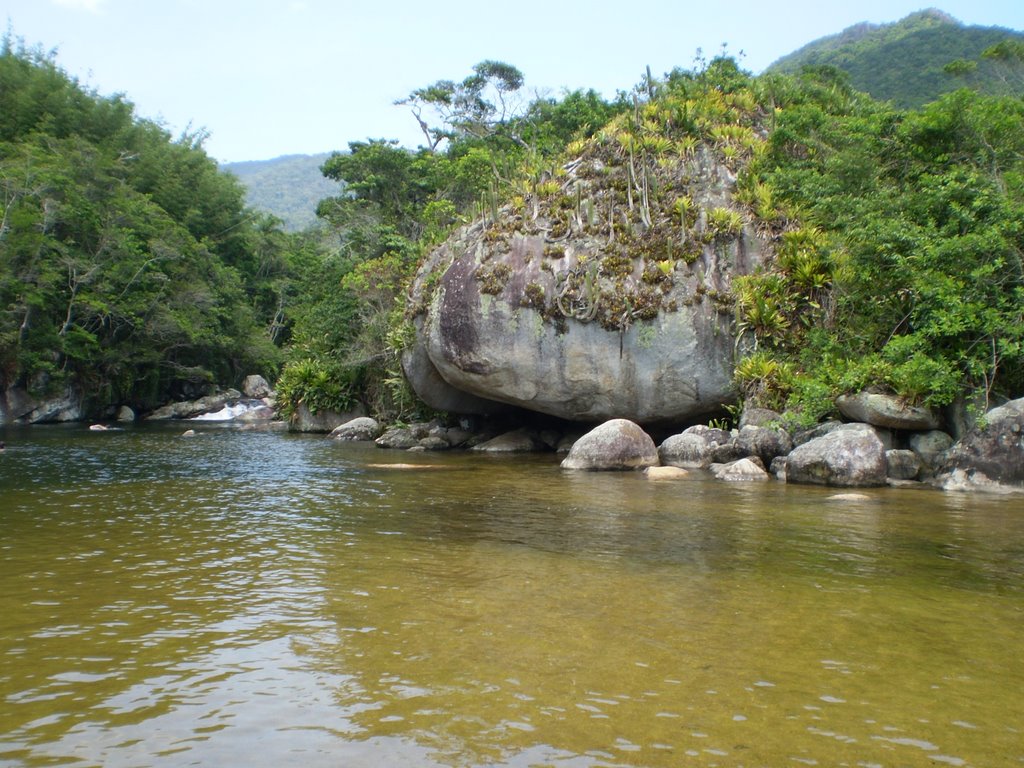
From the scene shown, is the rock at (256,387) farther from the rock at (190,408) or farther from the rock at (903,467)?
the rock at (903,467)

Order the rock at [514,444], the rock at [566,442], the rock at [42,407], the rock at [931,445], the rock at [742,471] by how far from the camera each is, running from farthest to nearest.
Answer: the rock at [42,407] → the rock at [514,444] → the rock at [566,442] → the rock at [742,471] → the rock at [931,445]

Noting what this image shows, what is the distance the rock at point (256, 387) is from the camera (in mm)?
44438

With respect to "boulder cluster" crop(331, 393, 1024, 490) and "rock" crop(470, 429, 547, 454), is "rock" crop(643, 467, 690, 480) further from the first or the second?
"rock" crop(470, 429, 547, 454)

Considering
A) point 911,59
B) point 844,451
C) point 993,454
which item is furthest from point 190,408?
point 911,59

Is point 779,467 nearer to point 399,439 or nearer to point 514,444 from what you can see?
point 514,444

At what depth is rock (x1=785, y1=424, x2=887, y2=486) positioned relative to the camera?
45.8 feet

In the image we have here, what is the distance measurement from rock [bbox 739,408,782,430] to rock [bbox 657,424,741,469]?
45 centimetres

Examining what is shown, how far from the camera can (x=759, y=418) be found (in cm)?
1681

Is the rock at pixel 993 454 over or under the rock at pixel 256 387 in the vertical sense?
under

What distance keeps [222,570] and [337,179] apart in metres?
33.2

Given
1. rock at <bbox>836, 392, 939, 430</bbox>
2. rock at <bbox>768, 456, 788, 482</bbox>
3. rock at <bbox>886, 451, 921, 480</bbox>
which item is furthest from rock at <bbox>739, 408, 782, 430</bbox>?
rock at <bbox>886, 451, 921, 480</bbox>

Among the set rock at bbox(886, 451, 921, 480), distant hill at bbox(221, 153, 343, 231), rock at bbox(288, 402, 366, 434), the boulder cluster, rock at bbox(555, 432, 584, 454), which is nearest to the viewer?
the boulder cluster

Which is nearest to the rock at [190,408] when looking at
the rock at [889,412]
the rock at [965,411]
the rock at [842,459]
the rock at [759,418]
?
the rock at [759,418]

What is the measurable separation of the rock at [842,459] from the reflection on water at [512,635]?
2.20 metres
